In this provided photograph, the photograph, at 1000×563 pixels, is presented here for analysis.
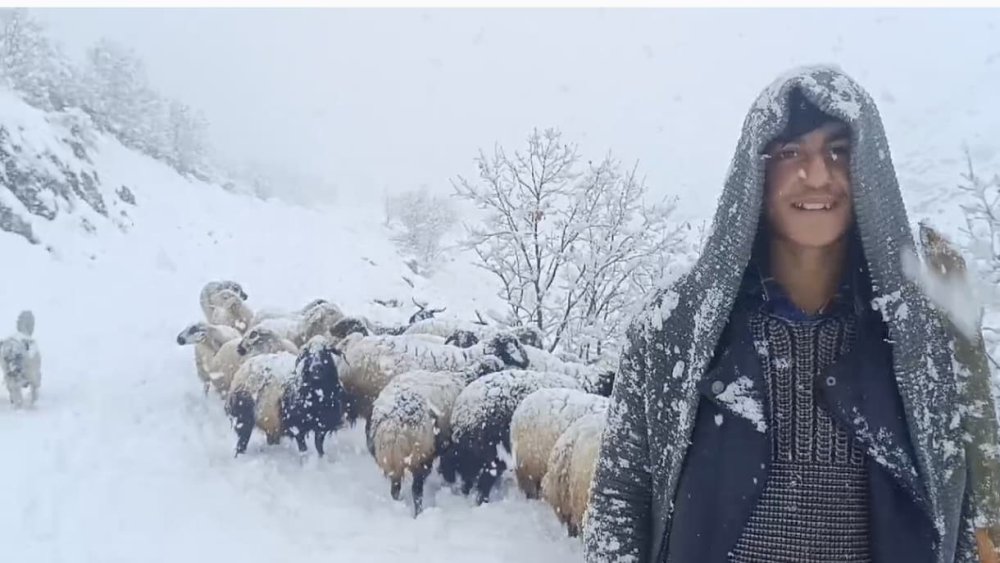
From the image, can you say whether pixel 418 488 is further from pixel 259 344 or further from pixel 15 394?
pixel 15 394

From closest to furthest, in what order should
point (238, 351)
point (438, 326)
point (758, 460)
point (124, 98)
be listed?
point (758, 460) < point (238, 351) < point (438, 326) < point (124, 98)

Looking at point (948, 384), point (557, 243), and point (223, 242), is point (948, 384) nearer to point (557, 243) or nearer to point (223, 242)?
point (557, 243)

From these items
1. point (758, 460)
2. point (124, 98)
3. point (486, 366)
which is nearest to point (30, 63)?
point (124, 98)

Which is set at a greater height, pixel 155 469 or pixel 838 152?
pixel 838 152

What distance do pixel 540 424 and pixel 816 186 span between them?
5.56m

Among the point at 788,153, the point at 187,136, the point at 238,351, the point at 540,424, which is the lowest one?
the point at 540,424

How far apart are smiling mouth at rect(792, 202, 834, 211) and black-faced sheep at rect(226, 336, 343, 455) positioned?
7.63 metres

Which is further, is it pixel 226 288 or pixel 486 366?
pixel 226 288

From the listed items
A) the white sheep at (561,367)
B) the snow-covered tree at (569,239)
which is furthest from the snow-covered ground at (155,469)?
the snow-covered tree at (569,239)

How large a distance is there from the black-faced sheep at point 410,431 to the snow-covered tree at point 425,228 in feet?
92.7

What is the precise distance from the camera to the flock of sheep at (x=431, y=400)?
6742 mm

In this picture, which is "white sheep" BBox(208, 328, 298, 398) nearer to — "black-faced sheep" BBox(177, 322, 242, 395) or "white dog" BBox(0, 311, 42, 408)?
"black-faced sheep" BBox(177, 322, 242, 395)

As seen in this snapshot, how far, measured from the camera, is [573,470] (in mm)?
5910

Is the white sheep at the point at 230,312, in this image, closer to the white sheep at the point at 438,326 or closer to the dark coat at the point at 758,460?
the white sheep at the point at 438,326
